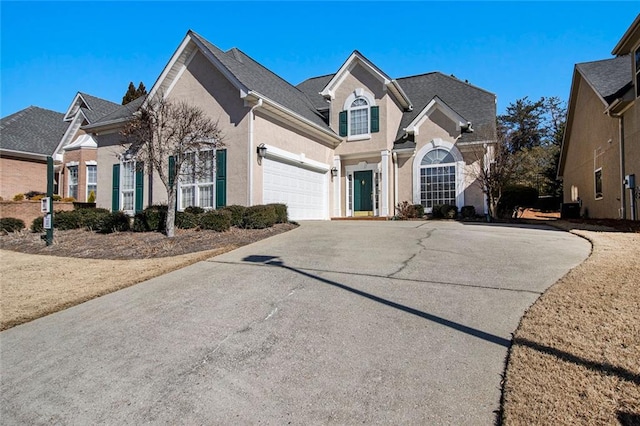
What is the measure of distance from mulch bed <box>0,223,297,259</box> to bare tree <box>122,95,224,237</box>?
86 cm

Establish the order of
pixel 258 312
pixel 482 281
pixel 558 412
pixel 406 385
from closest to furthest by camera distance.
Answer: pixel 558 412
pixel 406 385
pixel 258 312
pixel 482 281

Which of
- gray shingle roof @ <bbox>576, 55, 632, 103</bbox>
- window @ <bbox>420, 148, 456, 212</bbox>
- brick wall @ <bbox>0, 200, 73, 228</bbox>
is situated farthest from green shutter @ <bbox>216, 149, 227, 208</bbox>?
gray shingle roof @ <bbox>576, 55, 632, 103</bbox>

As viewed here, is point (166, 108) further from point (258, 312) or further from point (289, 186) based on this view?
point (258, 312)

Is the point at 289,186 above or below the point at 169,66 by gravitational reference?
below

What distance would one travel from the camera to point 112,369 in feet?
12.9

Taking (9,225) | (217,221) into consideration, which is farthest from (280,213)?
(9,225)

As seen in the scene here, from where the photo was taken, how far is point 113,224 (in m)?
13.2

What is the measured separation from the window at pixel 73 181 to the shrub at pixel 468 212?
66.5 ft

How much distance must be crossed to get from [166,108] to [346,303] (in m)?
10.4

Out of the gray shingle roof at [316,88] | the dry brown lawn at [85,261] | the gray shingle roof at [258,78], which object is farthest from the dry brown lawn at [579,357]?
the gray shingle roof at [316,88]

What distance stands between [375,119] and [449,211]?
5.47 meters

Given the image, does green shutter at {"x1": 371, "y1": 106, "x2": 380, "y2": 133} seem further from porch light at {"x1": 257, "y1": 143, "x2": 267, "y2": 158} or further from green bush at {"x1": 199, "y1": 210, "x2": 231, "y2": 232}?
green bush at {"x1": 199, "y1": 210, "x2": 231, "y2": 232}

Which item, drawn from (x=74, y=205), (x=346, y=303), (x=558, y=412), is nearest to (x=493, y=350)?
(x=558, y=412)

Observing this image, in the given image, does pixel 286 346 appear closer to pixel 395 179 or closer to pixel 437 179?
pixel 437 179
